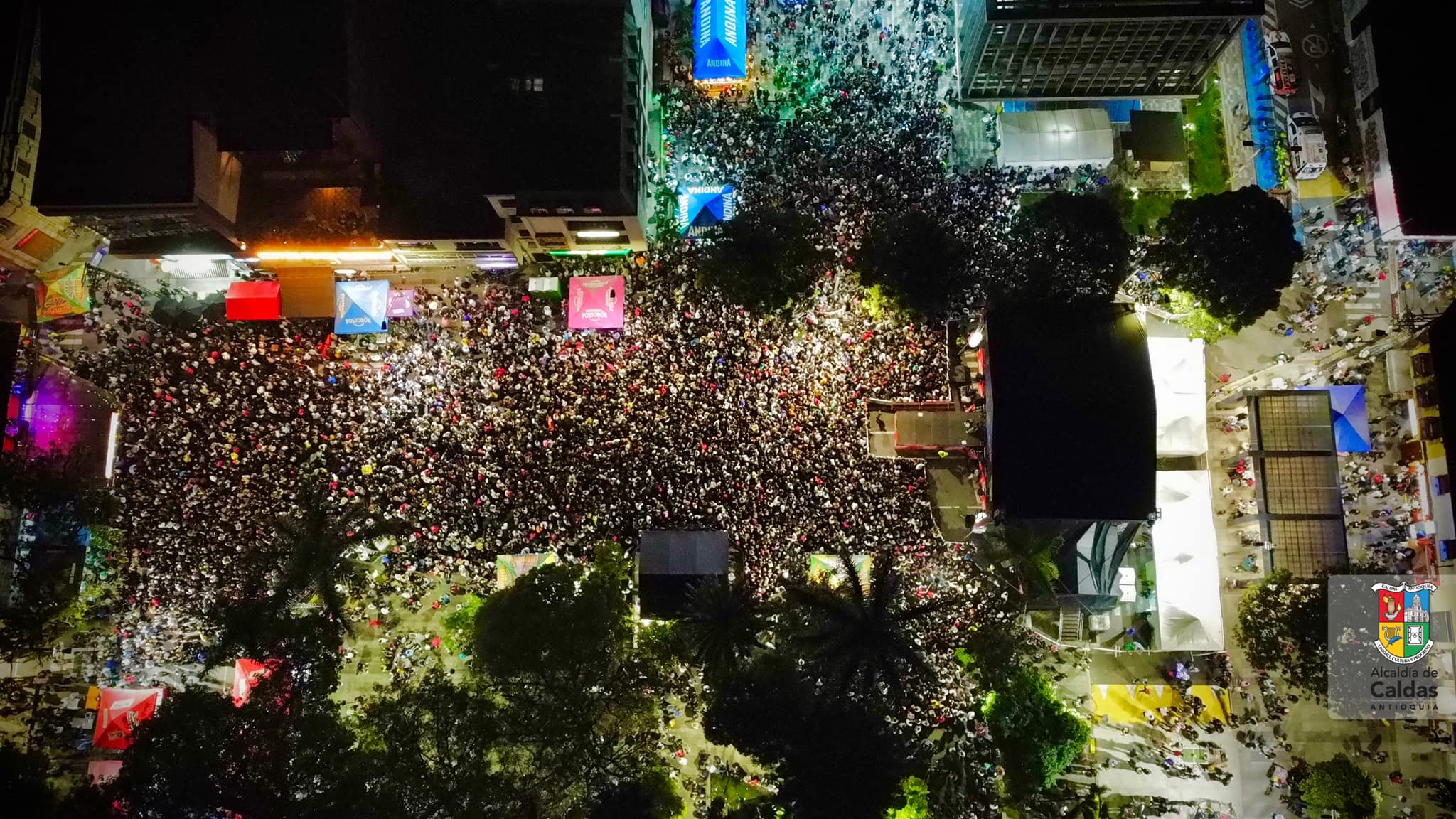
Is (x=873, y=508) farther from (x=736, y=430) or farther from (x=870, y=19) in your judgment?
(x=870, y=19)

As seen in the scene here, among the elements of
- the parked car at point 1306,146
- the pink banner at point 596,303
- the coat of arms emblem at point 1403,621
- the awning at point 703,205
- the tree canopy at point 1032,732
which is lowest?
the tree canopy at point 1032,732

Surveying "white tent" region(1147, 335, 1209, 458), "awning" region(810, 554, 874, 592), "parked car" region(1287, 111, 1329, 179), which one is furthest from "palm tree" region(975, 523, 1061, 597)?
"parked car" region(1287, 111, 1329, 179)

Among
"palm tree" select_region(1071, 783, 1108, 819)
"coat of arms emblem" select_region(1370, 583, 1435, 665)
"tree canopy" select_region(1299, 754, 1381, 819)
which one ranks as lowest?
"palm tree" select_region(1071, 783, 1108, 819)

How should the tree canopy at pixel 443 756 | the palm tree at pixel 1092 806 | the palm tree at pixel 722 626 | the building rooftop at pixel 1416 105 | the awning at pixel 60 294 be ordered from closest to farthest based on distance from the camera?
the tree canopy at pixel 443 756 → the palm tree at pixel 722 626 → the palm tree at pixel 1092 806 → the building rooftop at pixel 1416 105 → the awning at pixel 60 294

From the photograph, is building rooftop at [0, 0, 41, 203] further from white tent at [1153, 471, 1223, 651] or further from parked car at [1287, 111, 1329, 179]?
parked car at [1287, 111, 1329, 179]

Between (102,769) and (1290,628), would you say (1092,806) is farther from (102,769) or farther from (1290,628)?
(102,769)

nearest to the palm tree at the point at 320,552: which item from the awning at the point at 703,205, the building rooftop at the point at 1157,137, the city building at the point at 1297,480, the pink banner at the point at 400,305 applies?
the pink banner at the point at 400,305

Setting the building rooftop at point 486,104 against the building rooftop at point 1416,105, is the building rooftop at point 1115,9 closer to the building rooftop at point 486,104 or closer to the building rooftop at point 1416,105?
the building rooftop at point 1416,105

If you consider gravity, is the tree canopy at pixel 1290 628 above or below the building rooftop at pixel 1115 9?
below
